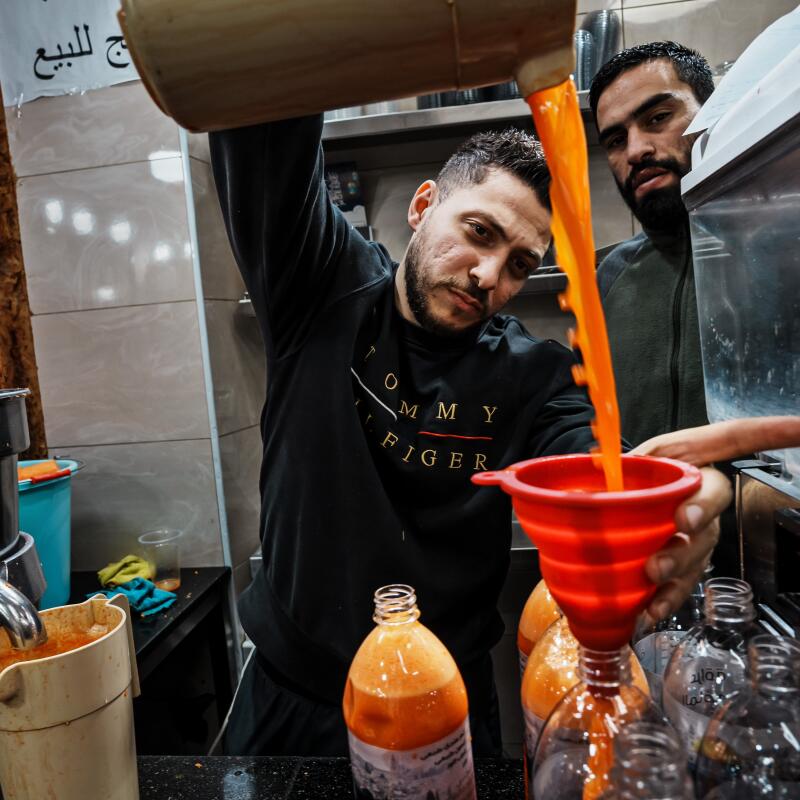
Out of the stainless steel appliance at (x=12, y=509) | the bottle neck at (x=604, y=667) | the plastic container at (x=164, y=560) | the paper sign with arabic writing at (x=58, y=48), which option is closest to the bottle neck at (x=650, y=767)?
the bottle neck at (x=604, y=667)

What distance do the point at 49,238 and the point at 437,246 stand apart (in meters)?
1.74

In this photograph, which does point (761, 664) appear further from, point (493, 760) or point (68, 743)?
point (68, 743)

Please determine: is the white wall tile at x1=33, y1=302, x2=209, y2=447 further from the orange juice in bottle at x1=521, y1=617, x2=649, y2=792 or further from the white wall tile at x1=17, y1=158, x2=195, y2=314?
the orange juice in bottle at x1=521, y1=617, x2=649, y2=792

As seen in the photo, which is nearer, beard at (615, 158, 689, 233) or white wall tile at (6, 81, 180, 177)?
beard at (615, 158, 689, 233)

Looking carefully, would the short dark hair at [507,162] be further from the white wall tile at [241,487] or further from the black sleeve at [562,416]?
the white wall tile at [241,487]

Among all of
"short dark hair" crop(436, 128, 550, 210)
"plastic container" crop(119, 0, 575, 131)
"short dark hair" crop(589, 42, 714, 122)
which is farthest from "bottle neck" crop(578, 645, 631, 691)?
"short dark hair" crop(589, 42, 714, 122)

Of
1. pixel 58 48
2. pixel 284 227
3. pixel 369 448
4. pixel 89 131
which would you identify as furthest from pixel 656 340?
pixel 58 48

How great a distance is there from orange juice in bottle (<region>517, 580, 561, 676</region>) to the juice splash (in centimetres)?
26

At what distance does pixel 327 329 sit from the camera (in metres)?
1.17

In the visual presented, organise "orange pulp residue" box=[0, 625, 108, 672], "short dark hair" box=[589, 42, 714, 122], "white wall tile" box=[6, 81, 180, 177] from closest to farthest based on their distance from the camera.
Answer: "orange pulp residue" box=[0, 625, 108, 672], "short dark hair" box=[589, 42, 714, 122], "white wall tile" box=[6, 81, 180, 177]

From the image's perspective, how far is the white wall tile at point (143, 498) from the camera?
7.36 ft

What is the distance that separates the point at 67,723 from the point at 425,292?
2.84 feet

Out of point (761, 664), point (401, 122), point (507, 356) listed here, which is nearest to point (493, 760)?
point (761, 664)

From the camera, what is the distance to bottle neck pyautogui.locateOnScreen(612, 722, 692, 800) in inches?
14.9
